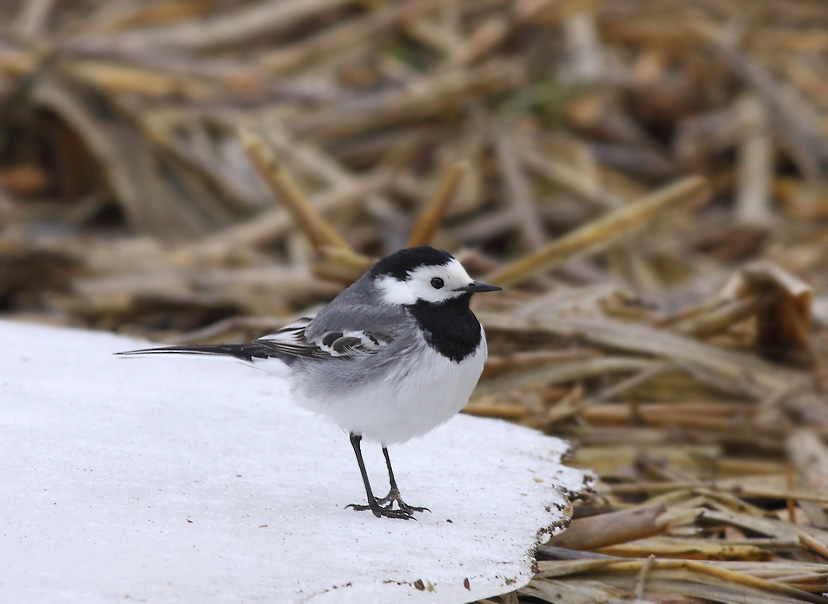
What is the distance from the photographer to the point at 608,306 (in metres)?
4.64

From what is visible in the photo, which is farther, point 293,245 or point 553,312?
point 293,245

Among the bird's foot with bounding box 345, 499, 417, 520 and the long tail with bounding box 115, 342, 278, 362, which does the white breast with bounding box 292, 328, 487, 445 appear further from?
the long tail with bounding box 115, 342, 278, 362

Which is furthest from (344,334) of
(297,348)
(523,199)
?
(523,199)

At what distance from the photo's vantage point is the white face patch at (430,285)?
10.7 ft

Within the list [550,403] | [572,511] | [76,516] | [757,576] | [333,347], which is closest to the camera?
[76,516]

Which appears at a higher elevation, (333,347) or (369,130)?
(369,130)

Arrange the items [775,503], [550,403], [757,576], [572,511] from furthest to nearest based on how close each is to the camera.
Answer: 1. [550,403]
2. [775,503]
3. [572,511]
4. [757,576]

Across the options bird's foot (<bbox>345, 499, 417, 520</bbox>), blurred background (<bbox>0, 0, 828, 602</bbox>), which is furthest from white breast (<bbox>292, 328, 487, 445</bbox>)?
blurred background (<bbox>0, 0, 828, 602</bbox>)

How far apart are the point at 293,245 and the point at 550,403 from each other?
2.30 m

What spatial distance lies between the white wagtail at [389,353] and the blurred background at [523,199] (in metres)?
0.53

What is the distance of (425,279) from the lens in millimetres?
3264

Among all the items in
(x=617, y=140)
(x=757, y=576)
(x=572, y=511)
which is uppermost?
(x=617, y=140)

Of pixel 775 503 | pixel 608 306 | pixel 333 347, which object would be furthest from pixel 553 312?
pixel 333 347

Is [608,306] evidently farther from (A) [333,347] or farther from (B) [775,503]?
(A) [333,347]
